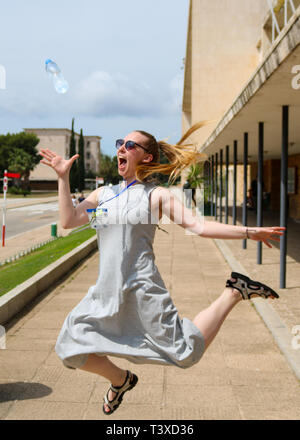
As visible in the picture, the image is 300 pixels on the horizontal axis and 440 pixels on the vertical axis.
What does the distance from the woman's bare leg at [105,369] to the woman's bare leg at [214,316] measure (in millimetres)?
567

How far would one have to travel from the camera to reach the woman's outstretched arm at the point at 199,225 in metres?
2.61

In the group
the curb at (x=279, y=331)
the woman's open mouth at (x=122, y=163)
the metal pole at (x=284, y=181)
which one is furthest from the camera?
the metal pole at (x=284, y=181)

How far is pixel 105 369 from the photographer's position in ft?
9.02

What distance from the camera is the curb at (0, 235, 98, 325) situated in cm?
577

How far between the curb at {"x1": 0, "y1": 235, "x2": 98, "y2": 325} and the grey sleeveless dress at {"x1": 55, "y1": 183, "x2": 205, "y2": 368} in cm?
329

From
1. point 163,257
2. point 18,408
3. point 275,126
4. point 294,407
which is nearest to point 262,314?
point 294,407

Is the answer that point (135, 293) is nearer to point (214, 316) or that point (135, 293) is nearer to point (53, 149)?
point (214, 316)

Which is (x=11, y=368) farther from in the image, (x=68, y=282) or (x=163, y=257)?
(x=163, y=257)

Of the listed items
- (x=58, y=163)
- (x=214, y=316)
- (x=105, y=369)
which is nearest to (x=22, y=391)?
(x=105, y=369)

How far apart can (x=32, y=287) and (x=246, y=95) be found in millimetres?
4285

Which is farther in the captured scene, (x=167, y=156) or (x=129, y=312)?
(x=167, y=156)

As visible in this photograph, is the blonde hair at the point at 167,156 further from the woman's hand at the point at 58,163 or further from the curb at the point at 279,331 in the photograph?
the curb at the point at 279,331

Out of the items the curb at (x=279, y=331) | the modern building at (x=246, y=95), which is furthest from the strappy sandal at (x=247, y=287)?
the modern building at (x=246, y=95)

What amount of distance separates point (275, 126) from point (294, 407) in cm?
841
